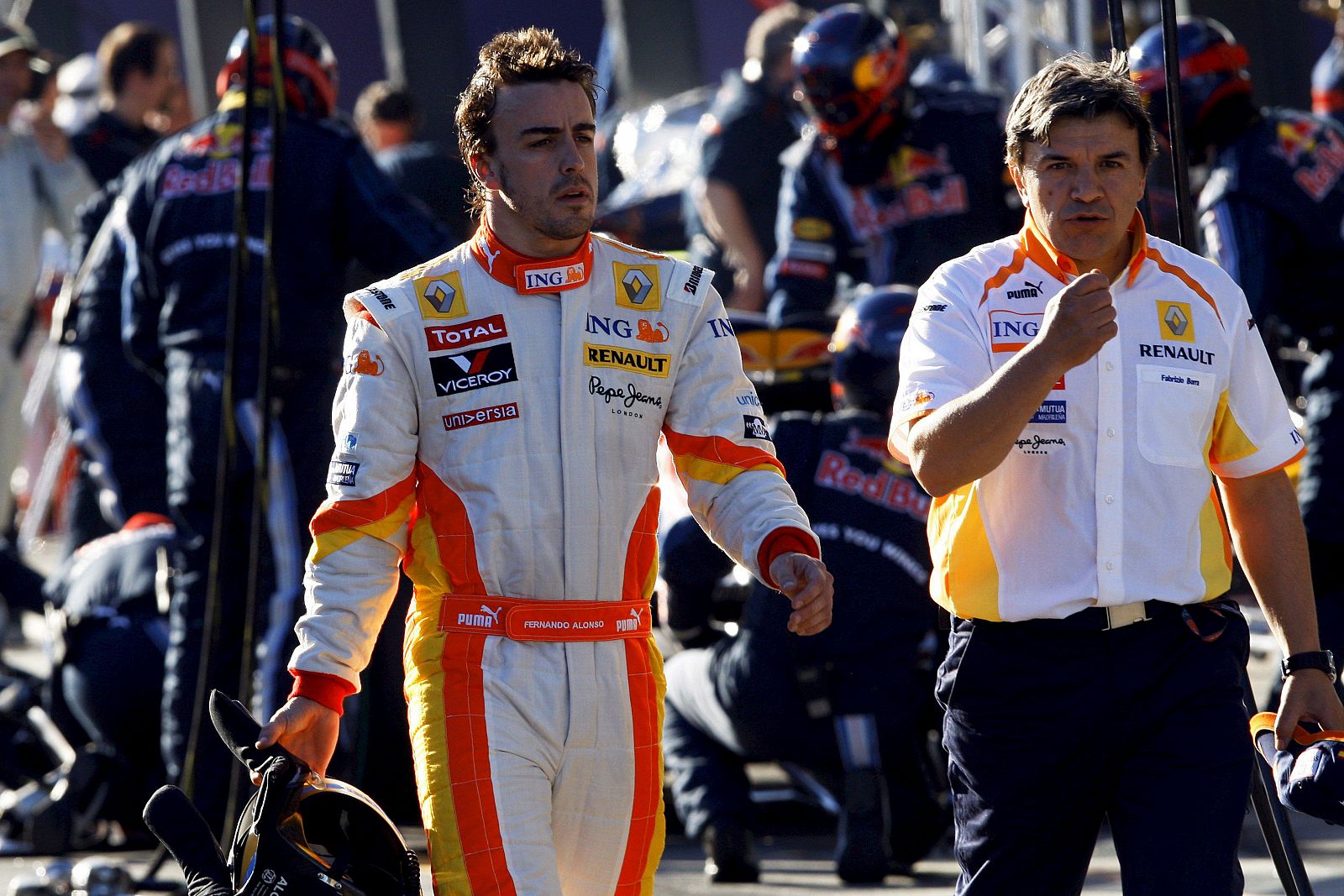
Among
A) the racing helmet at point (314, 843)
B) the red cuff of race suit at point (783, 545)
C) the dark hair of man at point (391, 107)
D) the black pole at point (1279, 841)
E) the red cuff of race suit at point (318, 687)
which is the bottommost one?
the black pole at point (1279, 841)

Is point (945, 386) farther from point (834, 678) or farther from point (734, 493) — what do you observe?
point (834, 678)

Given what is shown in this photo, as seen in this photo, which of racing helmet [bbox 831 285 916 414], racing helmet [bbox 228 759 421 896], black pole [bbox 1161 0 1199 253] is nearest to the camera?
racing helmet [bbox 228 759 421 896]

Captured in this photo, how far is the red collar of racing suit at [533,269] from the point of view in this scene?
3.21 metres

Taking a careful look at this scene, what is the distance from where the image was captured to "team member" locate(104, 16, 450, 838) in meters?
5.63

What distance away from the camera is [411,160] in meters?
9.71

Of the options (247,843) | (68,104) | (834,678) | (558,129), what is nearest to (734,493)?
(558,129)

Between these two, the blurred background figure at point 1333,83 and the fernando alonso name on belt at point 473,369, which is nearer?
the fernando alonso name on belt at point 473,369

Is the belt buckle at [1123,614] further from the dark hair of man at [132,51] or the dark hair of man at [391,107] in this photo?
the dark hair of man at [391,107]

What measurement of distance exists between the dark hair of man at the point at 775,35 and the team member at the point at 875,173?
2517 mm

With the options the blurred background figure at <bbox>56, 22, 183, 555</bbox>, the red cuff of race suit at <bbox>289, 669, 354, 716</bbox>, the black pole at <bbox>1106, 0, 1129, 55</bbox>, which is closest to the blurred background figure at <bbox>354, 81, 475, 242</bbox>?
the blurred background figure at <bbox>56, 22, 183, 555</bbox>

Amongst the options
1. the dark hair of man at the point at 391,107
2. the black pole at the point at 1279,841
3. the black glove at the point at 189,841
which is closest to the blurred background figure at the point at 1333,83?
the dark hair of man at the point at 391,107

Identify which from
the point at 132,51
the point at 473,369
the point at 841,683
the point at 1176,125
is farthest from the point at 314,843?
the point at 132,51

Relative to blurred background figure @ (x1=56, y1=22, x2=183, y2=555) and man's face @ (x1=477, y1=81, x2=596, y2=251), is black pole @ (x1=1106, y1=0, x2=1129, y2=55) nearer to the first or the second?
man's face @ (x1=477, y1=81, x2=596, y2=251)

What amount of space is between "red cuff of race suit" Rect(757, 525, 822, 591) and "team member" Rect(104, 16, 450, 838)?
273 centimetres
